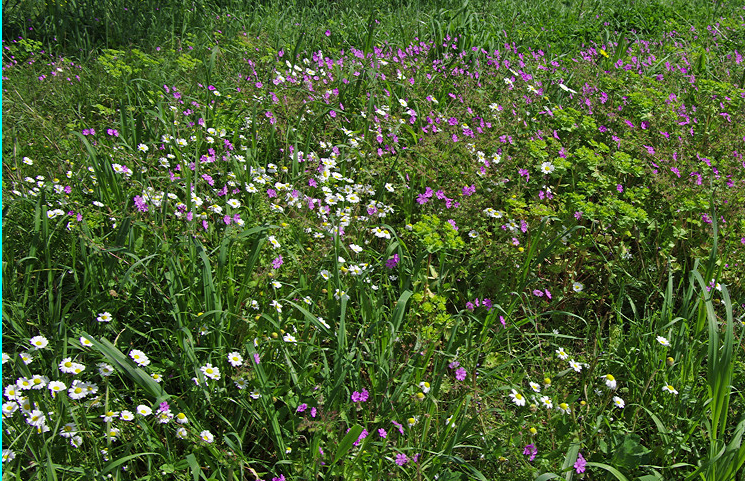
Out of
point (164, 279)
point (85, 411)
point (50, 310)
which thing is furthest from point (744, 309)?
point (50, 310)

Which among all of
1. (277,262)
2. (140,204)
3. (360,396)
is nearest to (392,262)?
(277,262)

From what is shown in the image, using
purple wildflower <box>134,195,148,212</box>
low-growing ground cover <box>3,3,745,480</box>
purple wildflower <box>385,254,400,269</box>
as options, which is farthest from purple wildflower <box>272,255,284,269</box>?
Answer: purple wildflower <box>134,195,148,212</box>

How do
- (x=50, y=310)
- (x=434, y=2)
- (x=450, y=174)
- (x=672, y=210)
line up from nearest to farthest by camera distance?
(x=50, y=310), (x=672, y=210), (x=450, y=174), (x=434, y=2)

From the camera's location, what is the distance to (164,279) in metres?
2.46

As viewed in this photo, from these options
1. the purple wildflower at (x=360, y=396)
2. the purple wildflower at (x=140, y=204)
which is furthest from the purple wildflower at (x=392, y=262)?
the purple wildflower at (x=140, y=204)

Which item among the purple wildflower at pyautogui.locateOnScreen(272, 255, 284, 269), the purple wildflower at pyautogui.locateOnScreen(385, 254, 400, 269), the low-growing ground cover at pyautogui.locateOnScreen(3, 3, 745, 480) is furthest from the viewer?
the purple wildflower at pyautogui.locateOnScreen(385, 254, 400, 269)

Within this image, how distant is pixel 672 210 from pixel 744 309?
0.57 m

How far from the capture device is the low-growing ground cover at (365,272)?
199cm

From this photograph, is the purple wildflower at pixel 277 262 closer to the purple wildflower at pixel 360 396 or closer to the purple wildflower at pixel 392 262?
the purple wildflower at pixel 392 262

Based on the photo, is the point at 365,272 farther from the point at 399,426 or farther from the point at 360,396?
the point at 399,426

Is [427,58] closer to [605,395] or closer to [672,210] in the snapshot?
[672,210]

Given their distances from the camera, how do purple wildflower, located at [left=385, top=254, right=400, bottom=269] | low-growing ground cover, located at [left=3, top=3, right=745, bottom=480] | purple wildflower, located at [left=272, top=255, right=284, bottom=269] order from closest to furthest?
low-growing ground cover, located at [left=3, top=3, right=745, bottom=480] → purple wildflower, located at [left=272, top=255, right=284, bottom=269] → purple wildflower, located at [left=385, top=254, right=400, bottom=269]

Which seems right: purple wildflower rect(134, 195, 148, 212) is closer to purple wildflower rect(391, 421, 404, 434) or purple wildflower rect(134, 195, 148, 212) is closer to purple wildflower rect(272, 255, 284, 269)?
purple wildflower rect(272, 255, 284, 269)

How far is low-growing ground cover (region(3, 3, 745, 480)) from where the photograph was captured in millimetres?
1987
